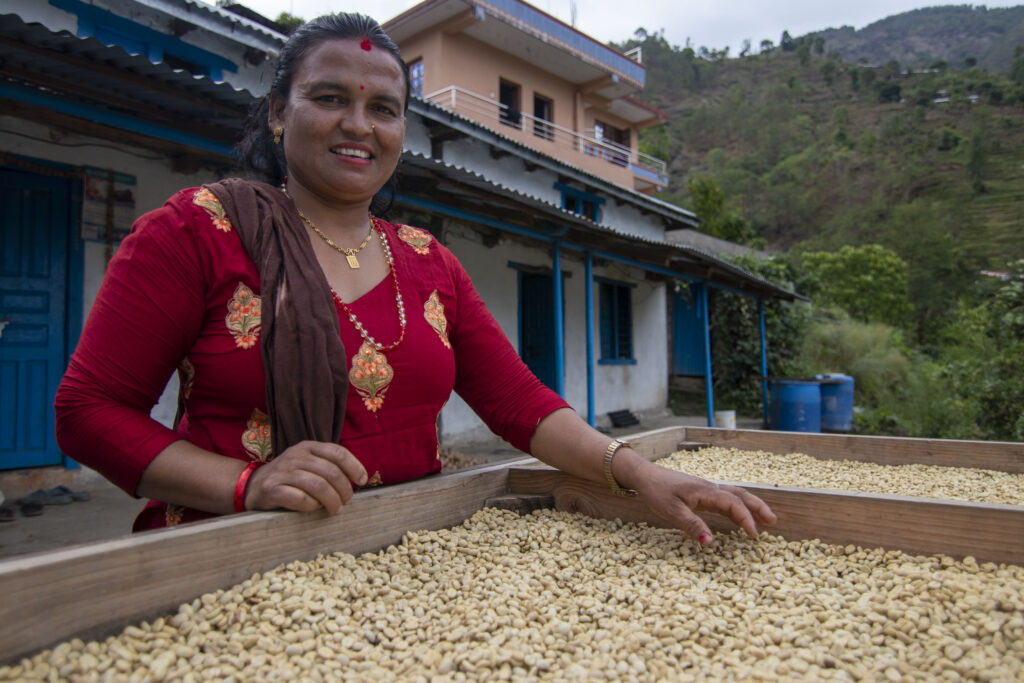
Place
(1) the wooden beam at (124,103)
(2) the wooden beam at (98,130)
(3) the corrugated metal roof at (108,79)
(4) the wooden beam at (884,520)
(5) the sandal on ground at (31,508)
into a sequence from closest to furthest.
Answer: (4) the wooden beam at (884,520), (3) the corrugated metal roof at (108,79), (1) the wooden beam at (124,103), (2) the wooden beam at (98,130), (5) the sandal on ground at (31,508)

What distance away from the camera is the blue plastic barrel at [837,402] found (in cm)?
929

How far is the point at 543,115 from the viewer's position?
15.1 metres

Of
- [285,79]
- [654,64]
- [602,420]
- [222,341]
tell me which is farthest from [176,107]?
[654,64]

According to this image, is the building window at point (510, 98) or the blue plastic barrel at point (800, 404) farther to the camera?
the building window at point (510, 98)

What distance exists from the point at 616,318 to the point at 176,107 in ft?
25.2

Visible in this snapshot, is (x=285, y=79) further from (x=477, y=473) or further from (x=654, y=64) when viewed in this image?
(x=654, y=64)

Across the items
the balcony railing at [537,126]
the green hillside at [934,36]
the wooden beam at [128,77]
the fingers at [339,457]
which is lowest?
the fingers at [339,457]

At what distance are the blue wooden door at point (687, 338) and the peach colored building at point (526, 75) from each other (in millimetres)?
4201

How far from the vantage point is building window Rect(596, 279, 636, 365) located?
9.78m

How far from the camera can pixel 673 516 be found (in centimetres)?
129

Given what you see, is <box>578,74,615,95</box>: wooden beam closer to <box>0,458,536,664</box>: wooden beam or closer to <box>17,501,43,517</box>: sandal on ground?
<box>17,501,43,517</box>: sandal on ground

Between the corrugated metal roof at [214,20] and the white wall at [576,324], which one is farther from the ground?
the corrugated metal roof at [214,20]

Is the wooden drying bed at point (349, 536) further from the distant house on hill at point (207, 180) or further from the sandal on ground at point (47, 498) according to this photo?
the sandal on ground at point (47, 498)

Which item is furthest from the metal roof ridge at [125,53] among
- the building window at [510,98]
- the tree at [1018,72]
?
the tree at [1018,72]
